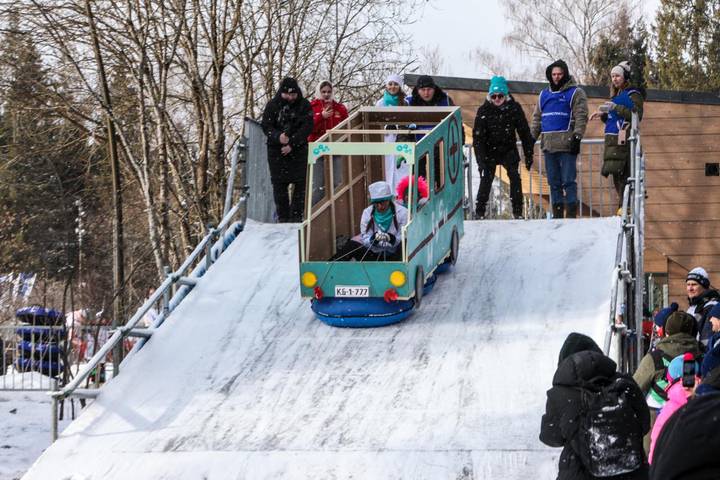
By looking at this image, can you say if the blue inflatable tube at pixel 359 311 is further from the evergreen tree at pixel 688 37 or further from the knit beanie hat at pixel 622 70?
the evergreen tree at pixel 688 37

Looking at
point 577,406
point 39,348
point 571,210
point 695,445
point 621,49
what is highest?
point 621,49

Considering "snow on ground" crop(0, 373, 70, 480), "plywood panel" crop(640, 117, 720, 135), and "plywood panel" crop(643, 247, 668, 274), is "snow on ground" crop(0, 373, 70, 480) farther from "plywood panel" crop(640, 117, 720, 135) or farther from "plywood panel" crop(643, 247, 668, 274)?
"plywood panel" crop(643, 247, 668, 274)

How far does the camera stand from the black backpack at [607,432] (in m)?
6.62

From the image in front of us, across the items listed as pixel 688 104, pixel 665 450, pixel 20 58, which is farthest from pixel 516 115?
pixel 665 450

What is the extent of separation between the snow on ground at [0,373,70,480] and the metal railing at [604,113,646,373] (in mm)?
5742

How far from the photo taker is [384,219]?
1294cm

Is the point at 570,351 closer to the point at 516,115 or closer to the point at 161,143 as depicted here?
the point at 516,115

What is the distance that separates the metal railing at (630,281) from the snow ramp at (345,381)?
1.04ft

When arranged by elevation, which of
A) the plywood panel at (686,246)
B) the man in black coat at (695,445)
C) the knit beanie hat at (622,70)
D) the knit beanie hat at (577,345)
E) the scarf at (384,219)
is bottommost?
the plywood panel at (686,246)


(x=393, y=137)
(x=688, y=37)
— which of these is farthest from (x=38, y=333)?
(x=688, y=37)

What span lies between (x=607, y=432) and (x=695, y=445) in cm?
339

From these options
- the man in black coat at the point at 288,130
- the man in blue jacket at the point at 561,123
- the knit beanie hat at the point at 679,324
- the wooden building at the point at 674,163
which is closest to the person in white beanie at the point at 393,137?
the man in black coat at the point at 288,130

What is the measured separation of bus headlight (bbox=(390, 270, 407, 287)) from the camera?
12.4 metres

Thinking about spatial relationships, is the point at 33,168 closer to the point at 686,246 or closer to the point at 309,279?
the point at 686,246
